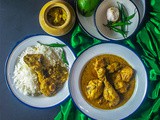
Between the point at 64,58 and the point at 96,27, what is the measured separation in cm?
15

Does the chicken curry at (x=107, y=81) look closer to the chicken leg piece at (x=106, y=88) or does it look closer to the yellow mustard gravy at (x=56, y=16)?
the chicken leg piece at (x=106, y=88)

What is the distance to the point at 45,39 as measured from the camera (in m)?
1.71

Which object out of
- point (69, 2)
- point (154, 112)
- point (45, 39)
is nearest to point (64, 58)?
point (45, 39)

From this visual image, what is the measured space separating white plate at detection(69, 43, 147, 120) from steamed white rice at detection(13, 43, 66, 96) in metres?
0.08

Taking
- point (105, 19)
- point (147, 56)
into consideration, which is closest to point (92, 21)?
point (105, 19)

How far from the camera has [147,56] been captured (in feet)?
5.52

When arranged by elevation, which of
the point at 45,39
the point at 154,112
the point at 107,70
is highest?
the point at 45,39

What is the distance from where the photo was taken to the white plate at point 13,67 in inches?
66.2

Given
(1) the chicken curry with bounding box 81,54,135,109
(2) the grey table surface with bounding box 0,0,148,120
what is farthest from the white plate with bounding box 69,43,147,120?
(2) the grey table surface with bounding box 0,0,148,120

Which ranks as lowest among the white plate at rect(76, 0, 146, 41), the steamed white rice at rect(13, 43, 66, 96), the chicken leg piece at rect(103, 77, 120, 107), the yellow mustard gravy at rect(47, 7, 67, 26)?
the chicken leg piece at rect(103, 77, 120, 107)

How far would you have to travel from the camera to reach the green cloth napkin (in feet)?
5.46

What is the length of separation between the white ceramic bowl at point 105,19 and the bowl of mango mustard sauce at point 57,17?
0.29 ft

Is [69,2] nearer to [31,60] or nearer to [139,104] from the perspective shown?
[31,60]

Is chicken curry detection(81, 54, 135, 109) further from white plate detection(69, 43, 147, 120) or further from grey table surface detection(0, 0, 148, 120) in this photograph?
grey table surface detection(0, 0, 148, 120)
